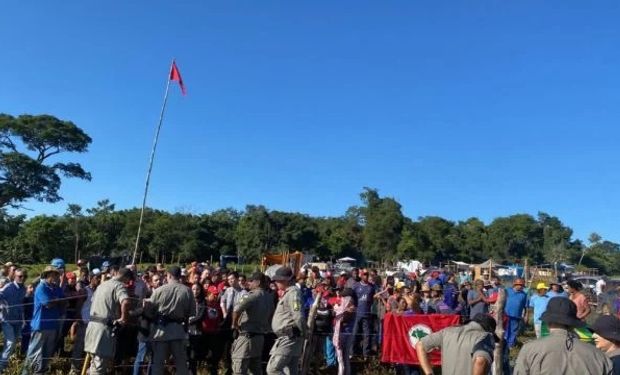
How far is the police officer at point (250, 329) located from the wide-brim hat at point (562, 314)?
406 centimetres

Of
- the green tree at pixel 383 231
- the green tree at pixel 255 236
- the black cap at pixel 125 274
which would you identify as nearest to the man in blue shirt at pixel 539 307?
the black cap at pixel 125 274

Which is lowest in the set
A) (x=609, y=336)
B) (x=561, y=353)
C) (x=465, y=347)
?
(x=465, y=347)

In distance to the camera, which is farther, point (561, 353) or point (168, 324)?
point (168, 324)

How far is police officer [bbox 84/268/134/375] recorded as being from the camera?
6.84 m

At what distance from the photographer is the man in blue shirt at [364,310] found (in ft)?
35.2

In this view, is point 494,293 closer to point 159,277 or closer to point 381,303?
point 381,303

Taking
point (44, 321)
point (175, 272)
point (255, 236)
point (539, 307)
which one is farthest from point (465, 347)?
point (255, 236)

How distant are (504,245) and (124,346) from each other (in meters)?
99.6

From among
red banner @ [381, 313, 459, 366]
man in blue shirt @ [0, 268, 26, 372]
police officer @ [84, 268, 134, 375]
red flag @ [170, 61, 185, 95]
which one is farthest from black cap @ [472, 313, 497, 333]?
red flag @ [170, 61, 185, 95]

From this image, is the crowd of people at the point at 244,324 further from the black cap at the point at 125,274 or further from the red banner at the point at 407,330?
the red banner at the point at 407,330

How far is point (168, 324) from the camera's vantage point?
7.10 m

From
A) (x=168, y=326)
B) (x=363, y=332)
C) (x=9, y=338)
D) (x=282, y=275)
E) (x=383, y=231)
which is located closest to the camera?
(x=282, y=275)

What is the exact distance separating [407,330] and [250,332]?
3868 mm

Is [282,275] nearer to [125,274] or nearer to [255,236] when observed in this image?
[125,274]
